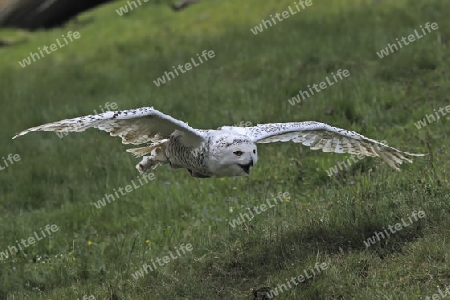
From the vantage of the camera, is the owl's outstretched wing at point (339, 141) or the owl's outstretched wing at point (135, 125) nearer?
the owl's outstretched wing at point (135, 125)

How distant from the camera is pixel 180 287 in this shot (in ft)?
19.3

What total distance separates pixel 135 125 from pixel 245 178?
239cm

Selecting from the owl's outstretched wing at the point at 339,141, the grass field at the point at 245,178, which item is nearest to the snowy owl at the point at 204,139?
the owl's outstretched wing at the point at 339,141

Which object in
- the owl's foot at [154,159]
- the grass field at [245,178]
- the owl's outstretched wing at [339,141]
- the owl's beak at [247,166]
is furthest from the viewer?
the owl's foot at [154,159]

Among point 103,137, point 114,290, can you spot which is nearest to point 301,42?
point 103,137

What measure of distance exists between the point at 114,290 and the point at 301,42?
24.7ft

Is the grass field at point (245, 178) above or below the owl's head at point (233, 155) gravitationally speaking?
below

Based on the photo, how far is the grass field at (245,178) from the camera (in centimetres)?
584

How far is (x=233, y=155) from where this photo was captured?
5.40 meters

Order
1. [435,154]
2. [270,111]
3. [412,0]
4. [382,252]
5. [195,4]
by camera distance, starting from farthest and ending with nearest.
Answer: [195,4] < [412,0] < [270,111] < [435,154] < [382,252]

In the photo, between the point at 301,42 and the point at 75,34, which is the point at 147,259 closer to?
the point at 301,42

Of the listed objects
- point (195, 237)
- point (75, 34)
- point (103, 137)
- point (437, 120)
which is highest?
point (75, 34)

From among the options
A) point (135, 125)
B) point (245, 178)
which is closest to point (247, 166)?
point (135, 125)

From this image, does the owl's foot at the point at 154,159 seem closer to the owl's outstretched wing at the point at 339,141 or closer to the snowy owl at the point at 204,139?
the snowy owl at the point at 204,139
